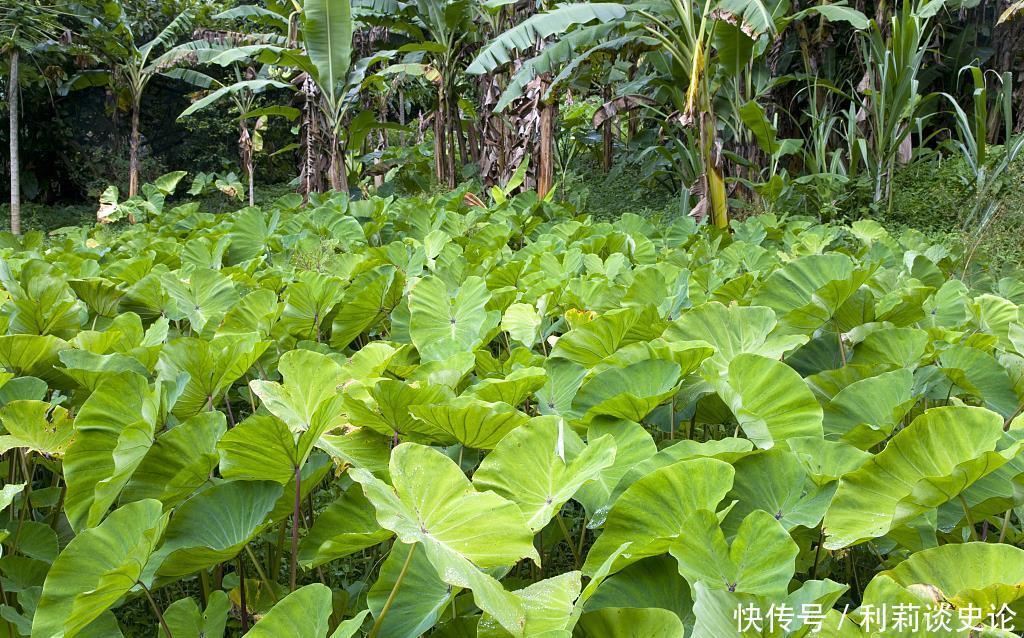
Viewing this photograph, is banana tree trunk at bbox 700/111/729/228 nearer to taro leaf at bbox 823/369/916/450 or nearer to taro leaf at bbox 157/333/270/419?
taro leaf at bbox 823/369/916/450

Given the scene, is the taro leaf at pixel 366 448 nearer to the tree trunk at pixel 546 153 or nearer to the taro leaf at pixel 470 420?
the taro leaf at pixel 470 420

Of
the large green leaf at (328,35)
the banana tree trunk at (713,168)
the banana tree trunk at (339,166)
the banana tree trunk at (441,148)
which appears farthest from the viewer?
the banana tree trunk at (441,148)

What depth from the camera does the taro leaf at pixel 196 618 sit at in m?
0.67

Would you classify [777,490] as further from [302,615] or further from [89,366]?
[89,366]

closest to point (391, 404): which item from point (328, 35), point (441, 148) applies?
point (328, 35)

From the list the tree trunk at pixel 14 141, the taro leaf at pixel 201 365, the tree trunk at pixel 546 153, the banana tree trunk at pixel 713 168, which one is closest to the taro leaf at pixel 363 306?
the taro leaf at pixel 201 365

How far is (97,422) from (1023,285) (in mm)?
1718

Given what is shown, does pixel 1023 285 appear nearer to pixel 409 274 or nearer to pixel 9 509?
pixel 409 274

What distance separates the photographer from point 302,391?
751 mm

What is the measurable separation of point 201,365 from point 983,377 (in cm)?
97

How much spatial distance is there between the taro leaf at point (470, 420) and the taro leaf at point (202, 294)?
82cm

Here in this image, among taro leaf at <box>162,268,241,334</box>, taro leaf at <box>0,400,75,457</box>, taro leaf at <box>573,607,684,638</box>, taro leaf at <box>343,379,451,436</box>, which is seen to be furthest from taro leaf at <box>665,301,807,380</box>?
taro leaf at <box>162,268,241,334</box>

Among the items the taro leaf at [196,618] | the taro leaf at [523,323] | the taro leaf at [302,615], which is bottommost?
the taro leaf at [196,618]

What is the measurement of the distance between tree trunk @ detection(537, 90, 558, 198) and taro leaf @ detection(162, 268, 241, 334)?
175 inches
